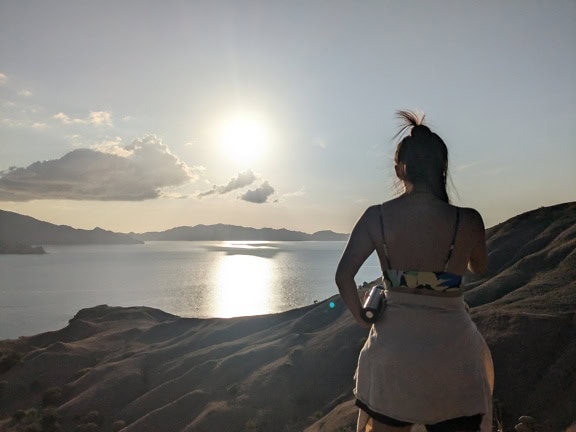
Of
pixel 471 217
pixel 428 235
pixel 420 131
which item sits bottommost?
pixel 428 235

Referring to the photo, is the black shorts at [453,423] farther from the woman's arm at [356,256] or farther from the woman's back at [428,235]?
the woman's back at [428,235]

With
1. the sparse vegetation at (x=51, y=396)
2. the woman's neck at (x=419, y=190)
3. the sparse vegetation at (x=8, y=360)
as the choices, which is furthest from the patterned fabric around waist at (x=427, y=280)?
the sparse vegetation at (x=8, y=360)

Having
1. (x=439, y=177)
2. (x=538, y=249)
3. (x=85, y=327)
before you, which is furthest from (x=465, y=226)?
(x=85, y=327)

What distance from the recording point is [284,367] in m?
36.4

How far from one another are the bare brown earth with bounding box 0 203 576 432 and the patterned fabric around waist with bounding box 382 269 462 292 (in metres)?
13.1

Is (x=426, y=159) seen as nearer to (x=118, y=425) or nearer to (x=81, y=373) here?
(x=118, y=425)

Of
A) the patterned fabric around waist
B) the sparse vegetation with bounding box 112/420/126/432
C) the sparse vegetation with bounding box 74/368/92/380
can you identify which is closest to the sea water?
the sparse vegetation with bounding box 74/368/92/380

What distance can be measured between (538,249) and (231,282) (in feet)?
478

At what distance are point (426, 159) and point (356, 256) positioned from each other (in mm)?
852

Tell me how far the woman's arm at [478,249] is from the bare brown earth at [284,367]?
1271 centimetres

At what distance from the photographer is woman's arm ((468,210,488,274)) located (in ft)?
10.1

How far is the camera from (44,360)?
5253cm

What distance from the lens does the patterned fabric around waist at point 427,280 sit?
296cm

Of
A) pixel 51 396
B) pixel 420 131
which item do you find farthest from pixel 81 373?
pixel 420 131
